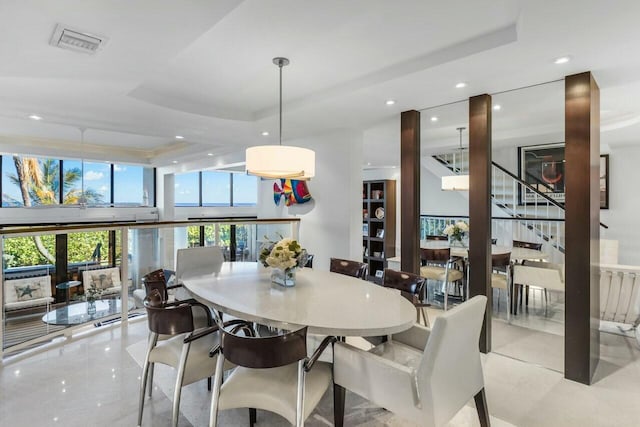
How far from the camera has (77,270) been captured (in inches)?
167

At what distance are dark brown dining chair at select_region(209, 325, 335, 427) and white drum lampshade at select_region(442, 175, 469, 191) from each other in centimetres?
311

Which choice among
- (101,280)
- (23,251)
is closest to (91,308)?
(101,280)

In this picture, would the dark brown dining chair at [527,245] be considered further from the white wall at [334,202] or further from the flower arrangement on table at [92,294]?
the flower arrangement on table at [92,294]

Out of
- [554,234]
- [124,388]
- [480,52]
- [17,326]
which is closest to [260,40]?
[480,52]

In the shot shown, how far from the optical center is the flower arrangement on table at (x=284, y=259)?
7.93 feet

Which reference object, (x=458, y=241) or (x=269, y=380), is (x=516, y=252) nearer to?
(x=458, y=241)

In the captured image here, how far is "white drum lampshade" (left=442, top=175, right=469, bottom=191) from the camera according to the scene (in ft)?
13.7

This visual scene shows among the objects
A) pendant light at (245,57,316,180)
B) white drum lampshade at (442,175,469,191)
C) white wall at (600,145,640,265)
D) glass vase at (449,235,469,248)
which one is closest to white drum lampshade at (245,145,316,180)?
pendant light at (245,57,316,180)

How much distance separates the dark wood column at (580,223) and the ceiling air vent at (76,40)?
3.36m

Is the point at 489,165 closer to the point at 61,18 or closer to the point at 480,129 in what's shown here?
the point at 480,129

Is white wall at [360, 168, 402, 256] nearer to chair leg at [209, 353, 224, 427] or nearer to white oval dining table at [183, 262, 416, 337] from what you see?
white oval dining table at [183, 262, 416, 337]

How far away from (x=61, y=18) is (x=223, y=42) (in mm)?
1028

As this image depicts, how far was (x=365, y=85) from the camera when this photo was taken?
3123 millimetres

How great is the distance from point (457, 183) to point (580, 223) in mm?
1738
